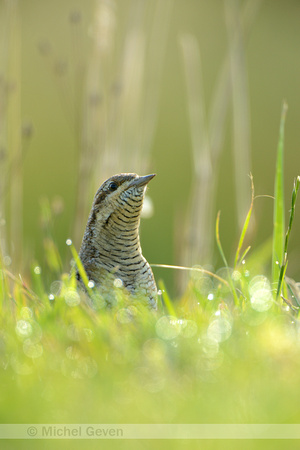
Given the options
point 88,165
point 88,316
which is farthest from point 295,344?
point 88,165

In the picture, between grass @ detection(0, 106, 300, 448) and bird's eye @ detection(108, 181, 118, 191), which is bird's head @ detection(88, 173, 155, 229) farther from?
grass @ detection(0, 106, 300, 448)

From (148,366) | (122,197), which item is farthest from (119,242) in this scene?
(148,366)

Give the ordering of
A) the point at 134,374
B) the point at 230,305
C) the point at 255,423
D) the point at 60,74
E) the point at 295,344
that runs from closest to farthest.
Result: the point at 255,423 < the point at 134,374 < the point at 295,344 < the point at 230,305 < the point at 60,74

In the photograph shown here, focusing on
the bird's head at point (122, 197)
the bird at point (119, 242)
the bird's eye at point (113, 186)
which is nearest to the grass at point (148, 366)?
the bird at point (119, 242)

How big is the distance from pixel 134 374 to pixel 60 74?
2162 millimetres

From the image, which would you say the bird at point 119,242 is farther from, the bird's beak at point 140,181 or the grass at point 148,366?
the grass at point 148,366

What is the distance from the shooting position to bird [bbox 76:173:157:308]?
210cm

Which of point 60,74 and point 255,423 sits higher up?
point 60,74

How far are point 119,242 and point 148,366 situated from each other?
103cm

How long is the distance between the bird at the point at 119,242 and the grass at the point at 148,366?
38 centimetres

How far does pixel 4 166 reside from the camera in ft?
10.5

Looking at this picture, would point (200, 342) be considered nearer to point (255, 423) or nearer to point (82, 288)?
point (255, 423)

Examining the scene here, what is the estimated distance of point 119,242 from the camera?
2.22m

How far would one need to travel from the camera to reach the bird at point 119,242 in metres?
2.10
